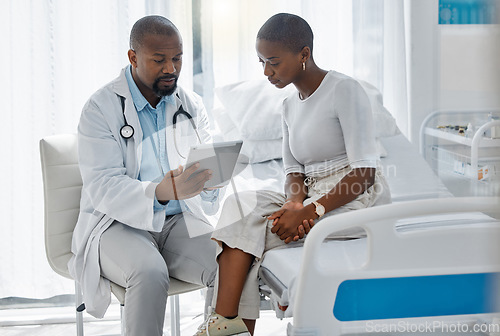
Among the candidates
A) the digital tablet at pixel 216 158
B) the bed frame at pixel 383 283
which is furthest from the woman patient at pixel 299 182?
the bed frame at pixel 383 283

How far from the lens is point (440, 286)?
911mm

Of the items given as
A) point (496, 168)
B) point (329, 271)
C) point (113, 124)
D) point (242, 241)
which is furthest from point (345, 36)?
point (496, 168)

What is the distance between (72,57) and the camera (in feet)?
7.25

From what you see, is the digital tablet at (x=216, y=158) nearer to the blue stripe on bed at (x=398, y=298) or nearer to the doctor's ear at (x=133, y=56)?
the doctor's ear at (x=133, y=56)

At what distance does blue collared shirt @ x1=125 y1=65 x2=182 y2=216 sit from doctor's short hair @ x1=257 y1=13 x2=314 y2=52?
442mm

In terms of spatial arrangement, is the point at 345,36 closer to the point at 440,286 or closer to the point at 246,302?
the point at 246,302

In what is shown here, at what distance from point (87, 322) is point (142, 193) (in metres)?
1.00

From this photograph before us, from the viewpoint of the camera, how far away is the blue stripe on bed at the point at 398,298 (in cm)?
91

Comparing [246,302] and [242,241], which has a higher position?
[242,241]

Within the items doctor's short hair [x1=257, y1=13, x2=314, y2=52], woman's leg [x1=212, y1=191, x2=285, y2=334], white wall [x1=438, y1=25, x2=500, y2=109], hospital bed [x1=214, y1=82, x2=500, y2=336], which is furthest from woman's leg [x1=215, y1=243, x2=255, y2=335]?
white wall [x1=438, y1=25, x2=500, y2=109]

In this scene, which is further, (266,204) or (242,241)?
(266,204)

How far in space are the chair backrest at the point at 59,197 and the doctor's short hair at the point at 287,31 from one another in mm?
746

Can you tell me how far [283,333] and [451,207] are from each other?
145cm

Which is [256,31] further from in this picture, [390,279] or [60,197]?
[390,279]
